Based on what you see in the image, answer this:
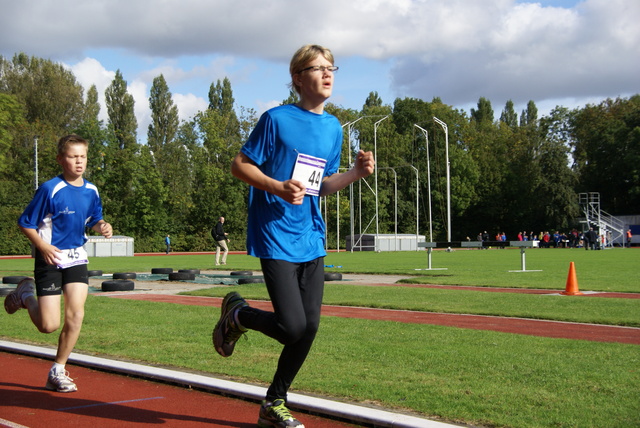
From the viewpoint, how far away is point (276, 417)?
4.71m

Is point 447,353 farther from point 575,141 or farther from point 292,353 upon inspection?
point 575,141

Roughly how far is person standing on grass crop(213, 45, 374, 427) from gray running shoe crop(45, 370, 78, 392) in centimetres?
199

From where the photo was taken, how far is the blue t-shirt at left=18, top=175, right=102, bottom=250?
6.07m

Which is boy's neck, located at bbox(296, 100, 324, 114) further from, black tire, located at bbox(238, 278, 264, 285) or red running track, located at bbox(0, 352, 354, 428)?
black tire, located at bbox(238, 278, 264, 285)

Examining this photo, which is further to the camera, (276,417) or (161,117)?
(161,117)

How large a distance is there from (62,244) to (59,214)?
25 cm

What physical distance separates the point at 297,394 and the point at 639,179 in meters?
80.0

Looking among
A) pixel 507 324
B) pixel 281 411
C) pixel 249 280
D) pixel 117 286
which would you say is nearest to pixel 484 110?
pixel 249 280

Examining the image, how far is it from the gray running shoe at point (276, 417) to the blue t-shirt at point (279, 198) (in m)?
0.95

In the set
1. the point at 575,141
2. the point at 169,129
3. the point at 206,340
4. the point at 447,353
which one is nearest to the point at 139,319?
the point at 206,340

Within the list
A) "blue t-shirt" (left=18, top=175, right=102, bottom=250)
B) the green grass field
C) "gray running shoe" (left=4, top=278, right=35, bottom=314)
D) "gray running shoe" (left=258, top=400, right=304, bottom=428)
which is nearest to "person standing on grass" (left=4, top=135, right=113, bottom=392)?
"blue t-shirt" (left=18, top=175, right=102, bottom=250)

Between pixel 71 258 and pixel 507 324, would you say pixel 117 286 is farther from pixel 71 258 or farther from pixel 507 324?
pixel 71 258

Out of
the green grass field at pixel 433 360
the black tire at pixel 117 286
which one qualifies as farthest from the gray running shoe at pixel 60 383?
the black tire at pixel 117 286

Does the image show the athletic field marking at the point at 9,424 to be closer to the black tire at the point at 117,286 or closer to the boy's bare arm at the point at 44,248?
the boy's bare arm at the point at 44,248
